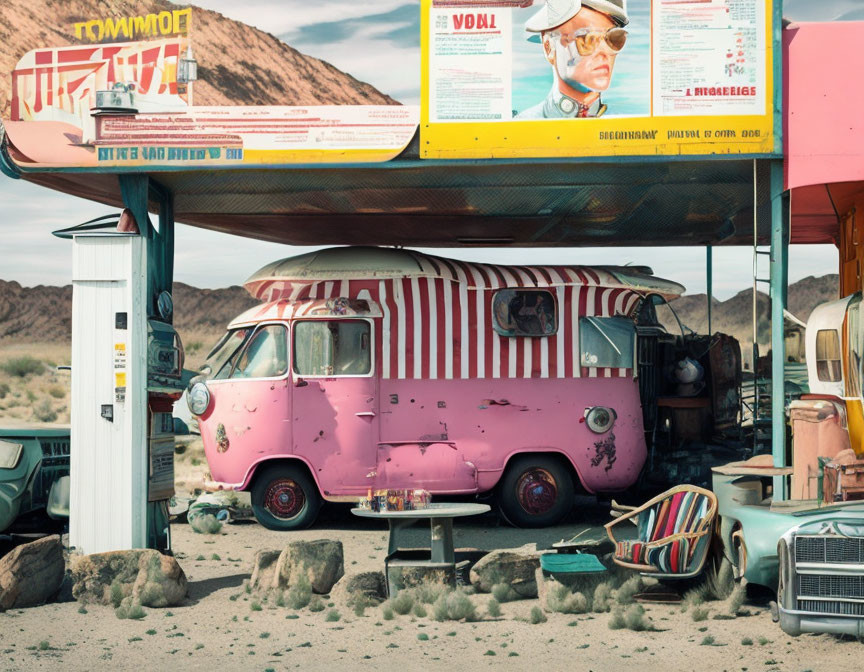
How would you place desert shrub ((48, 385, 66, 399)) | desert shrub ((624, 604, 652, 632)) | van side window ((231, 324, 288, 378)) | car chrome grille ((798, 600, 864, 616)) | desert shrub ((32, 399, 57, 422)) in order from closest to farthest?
car chrome grille ((798, 600, 864, 616))
desert shrub ((624, 604, 652, 632))
van side window ((231, 324, 288, 378))
desert shrub ((32, 399, 57, 422))
desert shrub ((48, 385, 66, 399))

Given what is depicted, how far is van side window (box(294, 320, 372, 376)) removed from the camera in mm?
14023

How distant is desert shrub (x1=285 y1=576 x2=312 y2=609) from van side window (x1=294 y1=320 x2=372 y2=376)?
412cm

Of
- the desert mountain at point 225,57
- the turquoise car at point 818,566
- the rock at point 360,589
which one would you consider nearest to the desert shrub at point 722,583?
the turquoise car at point 818,566

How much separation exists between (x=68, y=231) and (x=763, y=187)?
23.2 ft

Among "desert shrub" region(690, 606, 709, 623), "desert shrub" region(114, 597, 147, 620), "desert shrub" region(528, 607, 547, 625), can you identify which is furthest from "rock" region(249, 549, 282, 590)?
"desert shrub" region(690, 606, 709, 623)

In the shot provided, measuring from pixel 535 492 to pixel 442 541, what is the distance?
13.0 feet

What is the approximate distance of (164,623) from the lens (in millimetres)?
9602

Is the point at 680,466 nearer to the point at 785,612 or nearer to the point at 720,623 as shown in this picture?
the point at 720,623

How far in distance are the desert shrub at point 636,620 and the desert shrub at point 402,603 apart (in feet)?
5.76

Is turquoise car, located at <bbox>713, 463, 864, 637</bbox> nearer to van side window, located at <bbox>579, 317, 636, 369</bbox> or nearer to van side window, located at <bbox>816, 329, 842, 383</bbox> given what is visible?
van side window, located at <bbox>816, 329, 842, 383</bbox>

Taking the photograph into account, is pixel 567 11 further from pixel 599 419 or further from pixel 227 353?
pixel 227 353

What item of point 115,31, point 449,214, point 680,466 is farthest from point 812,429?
point 115,31

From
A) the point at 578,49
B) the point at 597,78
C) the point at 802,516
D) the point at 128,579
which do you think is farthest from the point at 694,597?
the point at 578,49

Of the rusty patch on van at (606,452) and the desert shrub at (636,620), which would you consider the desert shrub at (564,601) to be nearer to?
the desert shrub at (636,620)
